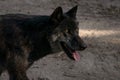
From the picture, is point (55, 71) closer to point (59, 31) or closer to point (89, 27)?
point (59, 31)

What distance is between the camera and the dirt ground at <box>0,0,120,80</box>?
767 cm

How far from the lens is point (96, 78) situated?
7.52m

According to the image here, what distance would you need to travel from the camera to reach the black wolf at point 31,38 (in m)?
6.09

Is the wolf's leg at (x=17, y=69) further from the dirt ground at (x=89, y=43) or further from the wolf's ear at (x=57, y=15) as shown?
the dirt ground at (x=89, y=43)

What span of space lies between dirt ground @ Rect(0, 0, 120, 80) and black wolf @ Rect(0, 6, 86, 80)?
132 centimetres

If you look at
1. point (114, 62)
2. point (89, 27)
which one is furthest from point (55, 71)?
point (89, 27)

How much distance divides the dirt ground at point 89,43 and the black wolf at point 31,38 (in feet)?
4.32

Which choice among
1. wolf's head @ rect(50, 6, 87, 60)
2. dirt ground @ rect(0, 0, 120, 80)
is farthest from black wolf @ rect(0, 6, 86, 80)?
dirt ground @ rect(0, 0, 120, 80)

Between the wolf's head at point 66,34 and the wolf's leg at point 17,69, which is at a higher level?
the wolf's head at point 66,34

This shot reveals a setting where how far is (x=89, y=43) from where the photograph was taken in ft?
29.5

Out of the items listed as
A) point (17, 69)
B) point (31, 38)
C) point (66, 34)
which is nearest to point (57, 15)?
point (66, 34)

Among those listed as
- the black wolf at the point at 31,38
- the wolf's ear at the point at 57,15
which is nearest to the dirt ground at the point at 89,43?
the black wolf at the point at 31,38

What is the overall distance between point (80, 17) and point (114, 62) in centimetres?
282

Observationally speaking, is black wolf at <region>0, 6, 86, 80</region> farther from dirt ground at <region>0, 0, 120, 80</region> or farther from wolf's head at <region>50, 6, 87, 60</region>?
dirt ground at <region>0, 0, 120, 80</region>
